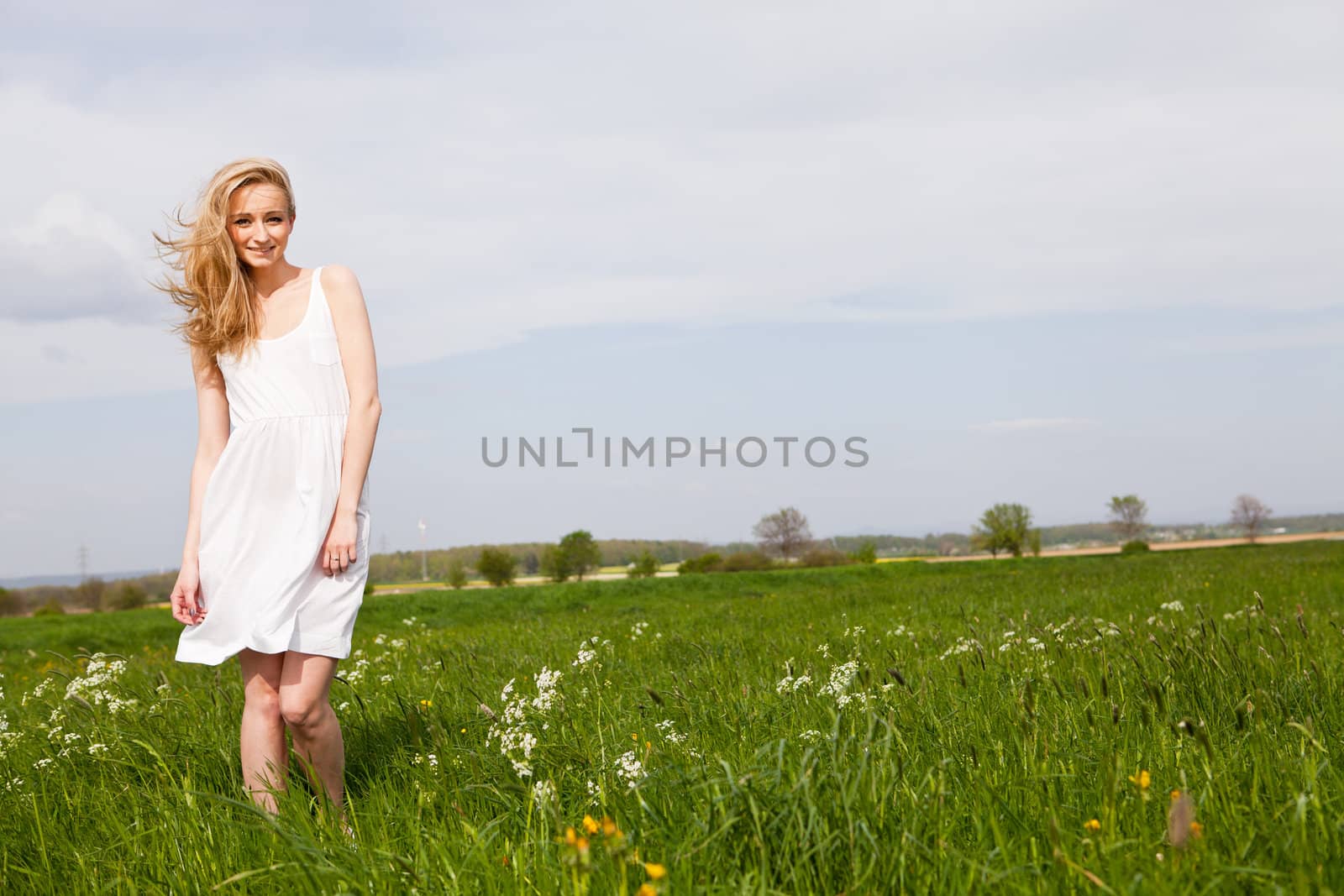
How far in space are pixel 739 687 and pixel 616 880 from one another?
2.91 meters

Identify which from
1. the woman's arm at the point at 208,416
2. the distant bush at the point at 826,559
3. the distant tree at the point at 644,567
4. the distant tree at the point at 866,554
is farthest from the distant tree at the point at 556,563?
the woman's arm at the point at 208,416

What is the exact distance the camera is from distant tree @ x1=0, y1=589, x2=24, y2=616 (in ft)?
194

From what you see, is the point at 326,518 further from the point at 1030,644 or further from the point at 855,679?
the point at 1030,644

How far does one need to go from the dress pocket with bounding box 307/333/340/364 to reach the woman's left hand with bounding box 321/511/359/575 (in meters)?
0.66

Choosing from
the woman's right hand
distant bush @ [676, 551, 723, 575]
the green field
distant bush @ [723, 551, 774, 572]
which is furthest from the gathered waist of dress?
distant bush @ [676, 551, 723, 575]

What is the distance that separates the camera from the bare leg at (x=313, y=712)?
3.64 m

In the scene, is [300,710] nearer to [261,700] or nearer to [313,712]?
[313,712]

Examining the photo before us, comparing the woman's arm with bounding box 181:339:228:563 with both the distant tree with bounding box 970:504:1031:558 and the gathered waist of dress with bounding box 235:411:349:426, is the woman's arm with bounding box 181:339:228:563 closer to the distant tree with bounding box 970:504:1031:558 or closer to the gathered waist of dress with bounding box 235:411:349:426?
the gathered waist of dress with bounding box 235:411:349:426

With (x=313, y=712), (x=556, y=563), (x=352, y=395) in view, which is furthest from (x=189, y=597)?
(x=556, y=563)

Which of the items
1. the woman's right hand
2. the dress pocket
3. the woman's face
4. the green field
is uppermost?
the woman's face

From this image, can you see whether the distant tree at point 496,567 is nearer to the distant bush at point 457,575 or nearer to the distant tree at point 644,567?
the distant bush at point 457,575

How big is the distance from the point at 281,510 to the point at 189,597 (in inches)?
22.7

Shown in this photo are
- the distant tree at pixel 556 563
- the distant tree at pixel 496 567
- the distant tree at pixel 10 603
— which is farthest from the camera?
the distant tree at pixel 556 563

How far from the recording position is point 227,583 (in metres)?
3.75
